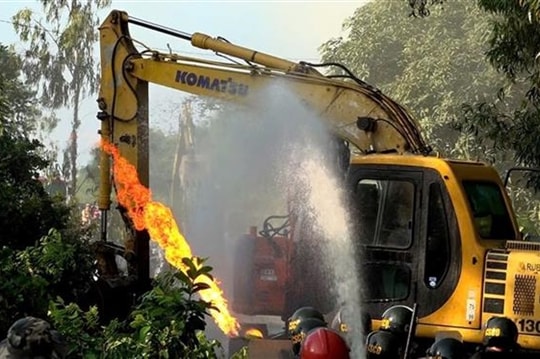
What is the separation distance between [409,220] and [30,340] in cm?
629

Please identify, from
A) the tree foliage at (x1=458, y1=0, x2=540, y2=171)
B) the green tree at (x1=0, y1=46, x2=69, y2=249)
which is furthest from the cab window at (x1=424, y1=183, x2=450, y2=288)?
the green tree at (x1=0, y1=46, x2=69, y2=249)

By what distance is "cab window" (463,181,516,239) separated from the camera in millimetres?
10680

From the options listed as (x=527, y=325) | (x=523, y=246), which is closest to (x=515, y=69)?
(x=523, y=246)

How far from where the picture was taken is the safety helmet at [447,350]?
9.25 metres

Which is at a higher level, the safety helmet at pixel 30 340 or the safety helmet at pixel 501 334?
the safety helmet at pixel 30 340

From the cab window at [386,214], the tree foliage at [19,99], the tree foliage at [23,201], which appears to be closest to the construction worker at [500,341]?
the cab window at [386,214]

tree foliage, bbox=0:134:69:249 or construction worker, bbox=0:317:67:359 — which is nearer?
construction worker, bbox=0:317:67:359

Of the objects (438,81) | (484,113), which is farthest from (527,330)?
(438,81)

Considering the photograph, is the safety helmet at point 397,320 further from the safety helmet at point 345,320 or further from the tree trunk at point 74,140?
the tree trunk at point 74,140

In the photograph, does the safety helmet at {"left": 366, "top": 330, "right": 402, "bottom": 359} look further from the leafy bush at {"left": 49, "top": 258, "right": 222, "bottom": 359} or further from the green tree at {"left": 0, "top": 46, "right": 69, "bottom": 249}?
the green tree at {"left": 0, "top": 46, "right": 69, "bottom": 249}

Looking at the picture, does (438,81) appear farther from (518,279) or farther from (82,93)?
(518,279)

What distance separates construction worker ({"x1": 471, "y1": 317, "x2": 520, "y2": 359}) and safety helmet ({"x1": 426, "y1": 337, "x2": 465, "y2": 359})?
0.28m

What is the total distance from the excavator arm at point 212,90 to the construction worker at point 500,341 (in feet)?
8.07

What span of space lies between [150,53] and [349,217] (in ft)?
10.9
